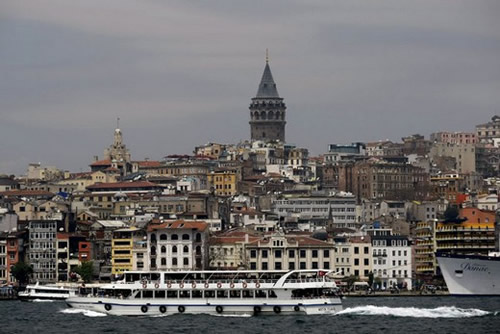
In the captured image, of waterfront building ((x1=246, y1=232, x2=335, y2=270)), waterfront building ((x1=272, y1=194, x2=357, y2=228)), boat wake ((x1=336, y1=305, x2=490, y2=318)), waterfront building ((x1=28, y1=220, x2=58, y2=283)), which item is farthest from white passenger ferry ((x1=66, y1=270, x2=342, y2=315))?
waterfront building ((x1=272, y1=194, x2=357, y2=228))

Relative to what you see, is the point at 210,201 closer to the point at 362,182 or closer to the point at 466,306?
the point at 362,182

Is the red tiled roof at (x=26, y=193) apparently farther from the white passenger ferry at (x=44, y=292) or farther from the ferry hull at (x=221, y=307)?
the ferry hull at (x=221, y=307)

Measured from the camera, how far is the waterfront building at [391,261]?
395 ft

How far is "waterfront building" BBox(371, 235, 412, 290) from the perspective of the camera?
120312mm

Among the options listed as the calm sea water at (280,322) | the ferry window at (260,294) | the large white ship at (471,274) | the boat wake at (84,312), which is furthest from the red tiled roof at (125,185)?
the ferry window at (260,294)

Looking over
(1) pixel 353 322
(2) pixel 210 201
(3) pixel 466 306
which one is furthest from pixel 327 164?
(1) pixel 353 322

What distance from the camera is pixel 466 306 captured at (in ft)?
301

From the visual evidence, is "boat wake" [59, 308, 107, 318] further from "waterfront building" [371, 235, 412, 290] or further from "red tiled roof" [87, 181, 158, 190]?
"red tiled roof" [87, 181, 158, 190]

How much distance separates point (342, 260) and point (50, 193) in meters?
56.4

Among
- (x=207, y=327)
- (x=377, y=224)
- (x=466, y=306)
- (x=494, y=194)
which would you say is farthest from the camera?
(x=494, y=194)

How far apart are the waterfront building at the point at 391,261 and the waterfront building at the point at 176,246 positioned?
1238 cm

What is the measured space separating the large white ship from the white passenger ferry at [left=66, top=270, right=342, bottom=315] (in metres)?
23.5

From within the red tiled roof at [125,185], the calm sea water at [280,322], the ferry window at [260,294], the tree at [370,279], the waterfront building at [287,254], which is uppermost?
the red tiled roof at [125,185]

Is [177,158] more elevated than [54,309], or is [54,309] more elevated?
[177,158]
